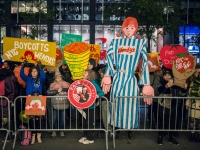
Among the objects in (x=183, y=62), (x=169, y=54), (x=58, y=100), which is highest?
(x=169, y=54)

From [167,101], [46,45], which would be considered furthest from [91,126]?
[46,45]

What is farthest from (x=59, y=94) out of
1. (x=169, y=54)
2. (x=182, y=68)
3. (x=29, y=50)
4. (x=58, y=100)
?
(x=169, y=54)

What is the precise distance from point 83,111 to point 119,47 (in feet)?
5.10

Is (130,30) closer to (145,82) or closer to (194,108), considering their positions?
(145,82)

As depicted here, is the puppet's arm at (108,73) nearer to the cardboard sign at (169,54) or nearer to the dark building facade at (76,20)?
the cardboard sign at (169,54)

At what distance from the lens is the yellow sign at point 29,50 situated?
22.5ft

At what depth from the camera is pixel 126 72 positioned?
5.58 m

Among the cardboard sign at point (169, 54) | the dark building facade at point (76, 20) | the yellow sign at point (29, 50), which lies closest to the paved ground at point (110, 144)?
the cardboard sign at point (169, 54)

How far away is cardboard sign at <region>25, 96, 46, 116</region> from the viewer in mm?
5512

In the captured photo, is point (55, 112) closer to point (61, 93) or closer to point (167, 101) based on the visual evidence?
point (61, 93)

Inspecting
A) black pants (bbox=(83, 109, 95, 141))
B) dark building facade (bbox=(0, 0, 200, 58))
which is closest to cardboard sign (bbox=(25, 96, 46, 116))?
black pants (bbox=(83, 109, 95, 141))

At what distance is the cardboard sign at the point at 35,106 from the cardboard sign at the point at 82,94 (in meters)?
0.61

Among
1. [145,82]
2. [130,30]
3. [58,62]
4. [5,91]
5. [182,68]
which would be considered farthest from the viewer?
[58,62]

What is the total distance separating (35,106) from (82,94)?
1004 mm
